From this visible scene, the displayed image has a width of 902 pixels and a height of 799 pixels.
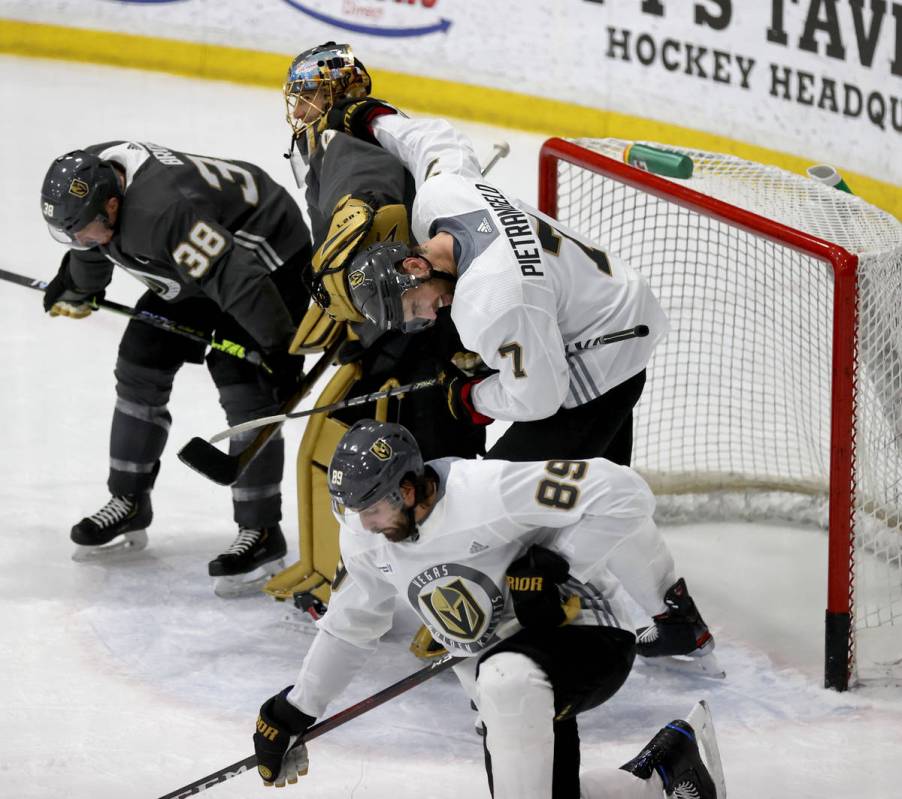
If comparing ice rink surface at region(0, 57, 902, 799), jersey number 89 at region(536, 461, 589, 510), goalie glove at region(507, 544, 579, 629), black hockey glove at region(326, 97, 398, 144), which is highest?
black hockey glove at region(326, 97, 398, 144)

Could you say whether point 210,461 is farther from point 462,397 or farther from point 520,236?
point 520,236

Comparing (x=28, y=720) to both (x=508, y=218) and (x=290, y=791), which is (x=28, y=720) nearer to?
(x=290, y=791)

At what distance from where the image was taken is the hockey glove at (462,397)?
8.84 feet

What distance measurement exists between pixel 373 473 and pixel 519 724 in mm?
442

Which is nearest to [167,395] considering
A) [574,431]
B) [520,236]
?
[574,431]

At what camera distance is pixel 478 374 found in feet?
9.05

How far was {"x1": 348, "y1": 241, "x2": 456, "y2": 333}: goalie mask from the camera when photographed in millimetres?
2447

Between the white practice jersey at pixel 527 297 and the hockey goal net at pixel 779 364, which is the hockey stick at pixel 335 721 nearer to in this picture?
the white practice jersey at pixel 527 297

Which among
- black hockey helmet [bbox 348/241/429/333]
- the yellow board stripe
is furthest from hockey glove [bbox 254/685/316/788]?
the yellow board stripe

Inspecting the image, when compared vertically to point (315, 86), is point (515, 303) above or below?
below

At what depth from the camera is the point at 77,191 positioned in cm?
304

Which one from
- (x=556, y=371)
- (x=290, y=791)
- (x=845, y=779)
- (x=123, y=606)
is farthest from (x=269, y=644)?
(x=845, y=779)

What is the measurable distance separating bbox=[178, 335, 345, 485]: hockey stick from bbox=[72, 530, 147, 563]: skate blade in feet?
1.62

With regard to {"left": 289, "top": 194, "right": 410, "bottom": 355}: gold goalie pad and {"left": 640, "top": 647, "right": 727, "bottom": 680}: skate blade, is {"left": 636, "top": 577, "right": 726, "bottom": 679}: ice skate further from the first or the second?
{"left": 289, "top": 194, "right": 410, "bottom": 355}: gold goalie pad
